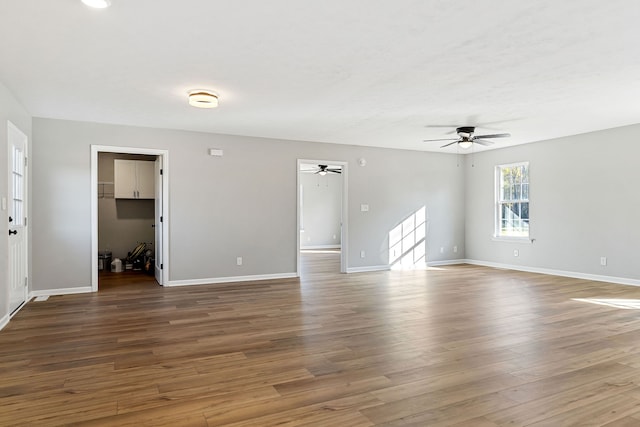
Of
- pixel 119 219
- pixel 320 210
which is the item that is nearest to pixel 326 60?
pixel 119 219

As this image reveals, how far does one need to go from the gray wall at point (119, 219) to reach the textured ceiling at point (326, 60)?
2750mm

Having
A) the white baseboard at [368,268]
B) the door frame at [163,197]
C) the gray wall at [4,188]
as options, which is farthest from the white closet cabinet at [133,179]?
the white baseboard at [368,268]

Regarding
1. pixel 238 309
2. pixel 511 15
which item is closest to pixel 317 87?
pixel 511 15

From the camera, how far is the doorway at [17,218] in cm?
440

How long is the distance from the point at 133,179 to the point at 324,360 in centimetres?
649

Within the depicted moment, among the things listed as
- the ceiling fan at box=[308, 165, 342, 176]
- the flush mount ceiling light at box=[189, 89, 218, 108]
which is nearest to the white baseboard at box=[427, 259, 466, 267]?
the ceiling fan at box=[308, 165, 342, 176]

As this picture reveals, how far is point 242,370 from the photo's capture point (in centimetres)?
291

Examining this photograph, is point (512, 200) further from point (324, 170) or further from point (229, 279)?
point (229, 279)

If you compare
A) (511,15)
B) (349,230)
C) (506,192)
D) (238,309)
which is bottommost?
(238,309)

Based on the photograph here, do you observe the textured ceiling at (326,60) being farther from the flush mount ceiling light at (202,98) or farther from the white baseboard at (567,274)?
the white baseboard at (567,274)

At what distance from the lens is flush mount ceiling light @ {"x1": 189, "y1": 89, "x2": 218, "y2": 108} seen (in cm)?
439

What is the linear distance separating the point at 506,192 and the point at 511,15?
20.8ft

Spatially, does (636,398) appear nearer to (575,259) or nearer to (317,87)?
(317,87)

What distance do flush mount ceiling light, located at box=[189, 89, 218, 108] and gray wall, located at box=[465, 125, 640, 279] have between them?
6.04m
